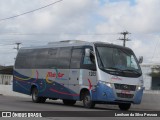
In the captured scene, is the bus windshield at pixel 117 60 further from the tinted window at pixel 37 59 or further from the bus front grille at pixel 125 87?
the tinted window at pixel 37 59

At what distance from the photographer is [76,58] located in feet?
76.5

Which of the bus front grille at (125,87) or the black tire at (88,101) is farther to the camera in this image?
the black tire at (88,101)

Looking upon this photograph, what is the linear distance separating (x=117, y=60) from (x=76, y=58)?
2.44 m

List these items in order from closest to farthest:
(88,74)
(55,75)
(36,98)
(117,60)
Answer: (117,60) → (88,74) → (55,75) → (36,98)

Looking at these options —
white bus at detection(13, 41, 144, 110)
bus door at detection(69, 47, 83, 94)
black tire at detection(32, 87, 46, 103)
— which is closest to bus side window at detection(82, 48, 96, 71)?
white bus at detection(13, 41, 144, 110)

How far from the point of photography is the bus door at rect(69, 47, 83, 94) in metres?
23.0

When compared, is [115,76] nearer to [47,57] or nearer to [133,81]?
[133,81]

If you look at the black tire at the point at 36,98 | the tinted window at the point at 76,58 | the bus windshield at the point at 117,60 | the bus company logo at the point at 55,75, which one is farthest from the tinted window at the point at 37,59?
the bus windshield at the point at 117,60

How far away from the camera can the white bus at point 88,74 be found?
21.3 m

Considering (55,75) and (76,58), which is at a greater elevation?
(76,58)

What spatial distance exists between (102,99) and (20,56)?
374 inches

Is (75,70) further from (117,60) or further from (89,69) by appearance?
(117,60)

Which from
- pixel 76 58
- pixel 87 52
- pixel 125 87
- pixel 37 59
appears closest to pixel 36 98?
pixel 37 59

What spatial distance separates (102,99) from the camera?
21.3 m
